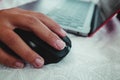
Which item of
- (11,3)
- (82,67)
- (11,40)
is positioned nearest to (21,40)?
(11,40)

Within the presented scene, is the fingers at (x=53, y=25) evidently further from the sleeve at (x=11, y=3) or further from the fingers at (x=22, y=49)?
the sleeve at (x=11, y=3)

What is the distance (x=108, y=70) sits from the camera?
39cm

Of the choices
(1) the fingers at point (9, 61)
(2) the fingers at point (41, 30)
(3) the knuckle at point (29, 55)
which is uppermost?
(2) the fingers at point (41, 30)

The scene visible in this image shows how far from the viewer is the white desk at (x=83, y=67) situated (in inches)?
14.5

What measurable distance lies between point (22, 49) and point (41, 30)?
Result: 5 cm

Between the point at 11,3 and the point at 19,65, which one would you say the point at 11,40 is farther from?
the point at 11,3

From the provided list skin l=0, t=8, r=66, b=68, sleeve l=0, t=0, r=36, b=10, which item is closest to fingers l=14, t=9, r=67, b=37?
skin l=0, t=8, r=66, b=68

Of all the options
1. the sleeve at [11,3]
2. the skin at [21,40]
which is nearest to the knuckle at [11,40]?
the skin at [21,40]

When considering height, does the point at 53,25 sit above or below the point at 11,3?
above

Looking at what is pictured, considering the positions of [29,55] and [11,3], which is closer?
[29,55]

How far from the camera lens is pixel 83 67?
39 cm

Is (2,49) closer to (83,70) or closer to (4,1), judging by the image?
(83,70)

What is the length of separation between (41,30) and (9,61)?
0.09 metres

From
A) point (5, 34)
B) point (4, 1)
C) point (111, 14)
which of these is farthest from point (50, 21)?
point (4, 1)
